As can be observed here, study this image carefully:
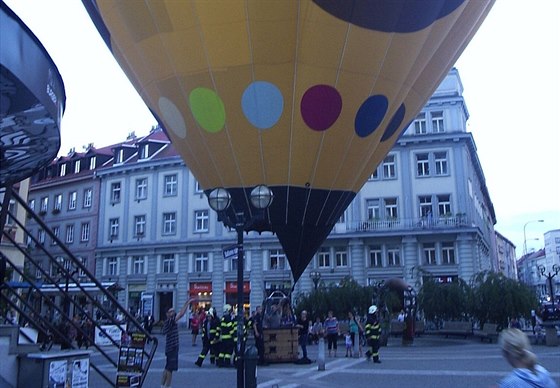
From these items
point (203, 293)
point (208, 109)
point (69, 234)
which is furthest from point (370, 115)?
point (69, 234)

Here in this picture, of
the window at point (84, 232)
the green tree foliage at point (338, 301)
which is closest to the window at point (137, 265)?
the window at point (84, 232)

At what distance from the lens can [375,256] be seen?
37.5 meters

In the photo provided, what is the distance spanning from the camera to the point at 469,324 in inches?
920

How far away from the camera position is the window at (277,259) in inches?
1551

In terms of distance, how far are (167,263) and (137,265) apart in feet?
9.34

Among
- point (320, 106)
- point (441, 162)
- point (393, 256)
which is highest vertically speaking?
point (441, 162)

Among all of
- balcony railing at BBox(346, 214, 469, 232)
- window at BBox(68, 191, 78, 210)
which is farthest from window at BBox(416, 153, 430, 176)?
window at BBox(68, 191, 78, 210)

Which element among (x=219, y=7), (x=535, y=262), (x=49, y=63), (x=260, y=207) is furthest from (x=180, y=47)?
(x=535, y=262)

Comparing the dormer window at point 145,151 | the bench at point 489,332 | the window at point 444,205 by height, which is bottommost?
the bench at point 489,332

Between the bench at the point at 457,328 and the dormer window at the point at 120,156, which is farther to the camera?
the dormer window at the point at 120,156

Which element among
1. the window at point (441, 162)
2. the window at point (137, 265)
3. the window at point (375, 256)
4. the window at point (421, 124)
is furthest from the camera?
the window at point (137, 265)

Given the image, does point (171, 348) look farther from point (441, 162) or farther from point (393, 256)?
point (441, 162)

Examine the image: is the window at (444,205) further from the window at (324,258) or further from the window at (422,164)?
the window at (324,258)

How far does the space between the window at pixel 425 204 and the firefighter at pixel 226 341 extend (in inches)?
989
